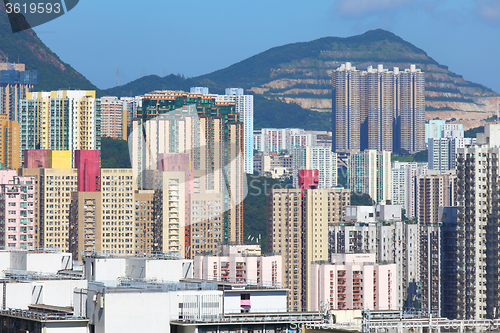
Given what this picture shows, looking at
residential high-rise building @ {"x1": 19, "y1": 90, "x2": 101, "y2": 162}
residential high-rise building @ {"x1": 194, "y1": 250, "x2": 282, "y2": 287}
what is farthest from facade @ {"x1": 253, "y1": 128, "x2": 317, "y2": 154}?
residential high-rise building @ {"x1": 194, "y1": 250, "x2": 282, "y2": 287}

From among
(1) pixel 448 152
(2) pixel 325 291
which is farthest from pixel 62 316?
(1) pixel 448 152

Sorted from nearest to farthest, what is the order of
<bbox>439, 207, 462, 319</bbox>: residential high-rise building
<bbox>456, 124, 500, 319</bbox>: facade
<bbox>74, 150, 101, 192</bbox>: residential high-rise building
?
1. <bbox>456, 124, 500, 319</bbox>: facade
2. <bbox>439, 207, 462, 319</bbox>: residential high-rise building
3. <bbox>74, 150, 101, 192</bbox>: residential high-rise building

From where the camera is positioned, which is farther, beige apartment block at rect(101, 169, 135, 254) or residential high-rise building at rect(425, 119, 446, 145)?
residential high-rise building at rect(425, 119, 446, 145)

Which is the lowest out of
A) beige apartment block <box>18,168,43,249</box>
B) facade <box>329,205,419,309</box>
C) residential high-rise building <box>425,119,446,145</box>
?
facade <box>329,205,419,309</box>

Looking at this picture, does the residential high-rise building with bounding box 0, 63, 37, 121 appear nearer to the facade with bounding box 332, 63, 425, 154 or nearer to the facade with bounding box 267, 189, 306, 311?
the facade with bounding box 267, 189, 306, 311

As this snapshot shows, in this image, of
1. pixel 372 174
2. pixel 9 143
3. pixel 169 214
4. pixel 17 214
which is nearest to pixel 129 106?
pixel 9 143

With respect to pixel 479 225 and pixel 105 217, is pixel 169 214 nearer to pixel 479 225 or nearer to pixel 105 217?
pixel 105 217
